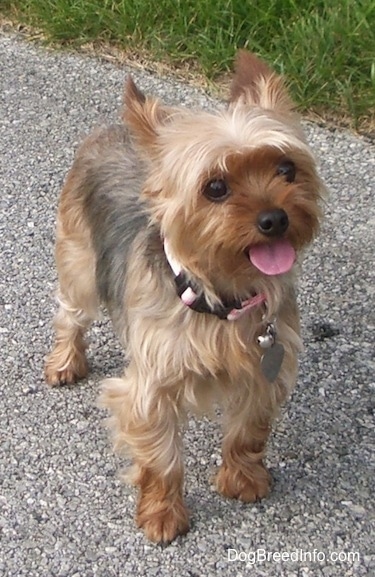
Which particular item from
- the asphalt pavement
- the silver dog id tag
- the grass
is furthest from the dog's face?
the grass

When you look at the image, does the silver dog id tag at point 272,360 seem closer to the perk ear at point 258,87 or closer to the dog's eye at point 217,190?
the dog's eye at point 217,190

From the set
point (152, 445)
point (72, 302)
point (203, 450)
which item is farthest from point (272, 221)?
point (72, 302)

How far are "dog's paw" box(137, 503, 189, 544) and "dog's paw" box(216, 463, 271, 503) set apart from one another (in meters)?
0.19

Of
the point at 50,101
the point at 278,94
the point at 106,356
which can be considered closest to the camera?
the point at 278,94

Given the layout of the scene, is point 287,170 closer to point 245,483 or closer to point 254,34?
point 245,483

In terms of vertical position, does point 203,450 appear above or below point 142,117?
below

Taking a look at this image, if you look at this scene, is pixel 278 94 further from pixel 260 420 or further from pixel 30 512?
pixel 30 512

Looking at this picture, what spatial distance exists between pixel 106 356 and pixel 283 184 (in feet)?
5.44

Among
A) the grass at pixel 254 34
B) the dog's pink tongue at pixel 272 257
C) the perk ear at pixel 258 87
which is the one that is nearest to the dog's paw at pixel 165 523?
the dog's pink tongue at pixel 272 257

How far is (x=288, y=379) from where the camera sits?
3373 mm

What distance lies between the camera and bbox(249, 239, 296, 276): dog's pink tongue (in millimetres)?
2838

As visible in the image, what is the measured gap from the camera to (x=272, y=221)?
108 inches

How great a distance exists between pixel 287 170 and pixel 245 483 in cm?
120

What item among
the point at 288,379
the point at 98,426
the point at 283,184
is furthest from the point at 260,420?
the point at 283,184
